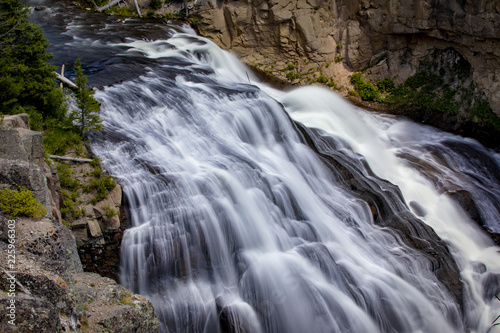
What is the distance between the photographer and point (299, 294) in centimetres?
991

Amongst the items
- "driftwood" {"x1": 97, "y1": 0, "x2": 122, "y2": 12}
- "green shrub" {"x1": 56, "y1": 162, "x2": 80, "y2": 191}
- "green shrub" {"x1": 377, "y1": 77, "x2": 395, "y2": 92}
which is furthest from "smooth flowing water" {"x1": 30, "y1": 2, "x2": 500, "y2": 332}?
"driftwood" {"x1": 97, "y1": 0, "x2": 122, "y2": 12}

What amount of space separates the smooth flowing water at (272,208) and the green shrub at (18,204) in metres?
3.36

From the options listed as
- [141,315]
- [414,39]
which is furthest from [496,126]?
[141,315]

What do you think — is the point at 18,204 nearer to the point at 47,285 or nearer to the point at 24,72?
the point at 47,285

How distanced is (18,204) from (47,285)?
1.69 metres

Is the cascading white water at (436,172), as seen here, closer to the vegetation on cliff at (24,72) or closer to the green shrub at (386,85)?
the green shrub at (386,85)

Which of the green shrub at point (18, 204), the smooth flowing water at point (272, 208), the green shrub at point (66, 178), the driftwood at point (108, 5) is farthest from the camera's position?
the driftwood at point (108, 5)

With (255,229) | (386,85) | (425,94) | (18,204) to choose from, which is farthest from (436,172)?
(18,204)

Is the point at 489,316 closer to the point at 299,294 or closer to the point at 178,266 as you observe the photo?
the point at 299,294

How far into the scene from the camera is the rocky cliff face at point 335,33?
1922 centimetres

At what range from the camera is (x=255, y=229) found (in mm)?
11117

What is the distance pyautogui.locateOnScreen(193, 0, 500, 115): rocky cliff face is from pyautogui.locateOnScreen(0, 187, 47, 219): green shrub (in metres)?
15.9

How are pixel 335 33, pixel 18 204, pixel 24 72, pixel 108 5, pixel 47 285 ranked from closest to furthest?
pixel 47 285 → pixel 18 204 → pixel 24 72 → pixel 335 33 → pixel 108 5

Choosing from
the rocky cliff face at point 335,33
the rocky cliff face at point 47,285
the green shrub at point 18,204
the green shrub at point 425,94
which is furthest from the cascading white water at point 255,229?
the rocky cliff face at point 335,33
